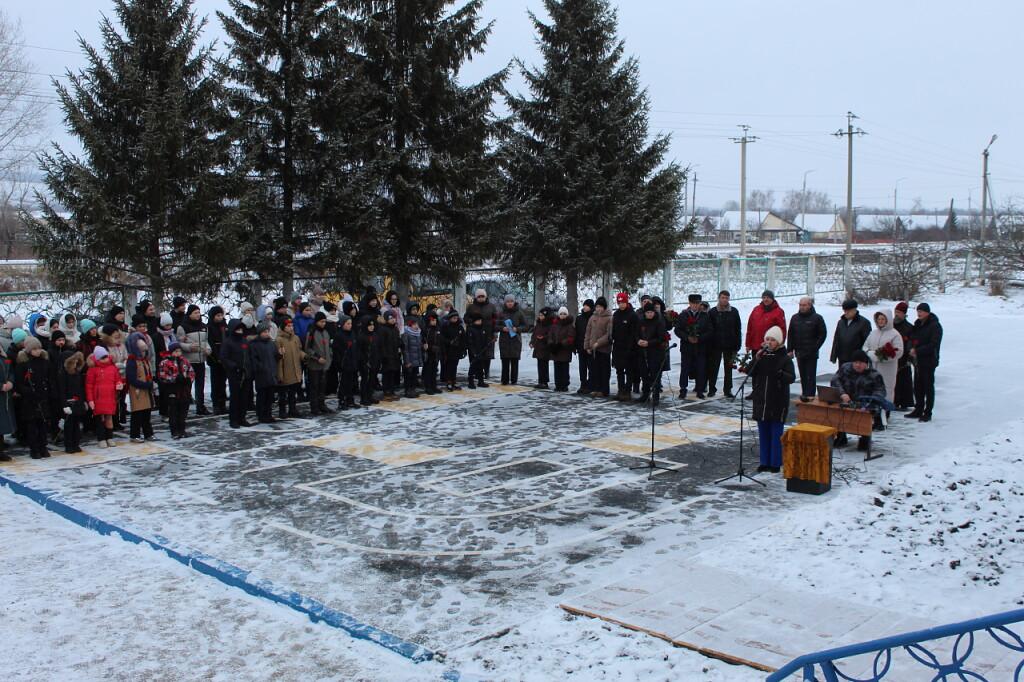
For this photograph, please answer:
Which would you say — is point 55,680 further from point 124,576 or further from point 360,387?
point 360,387

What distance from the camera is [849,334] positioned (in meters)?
14.5

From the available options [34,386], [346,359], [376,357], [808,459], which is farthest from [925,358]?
[34,386]

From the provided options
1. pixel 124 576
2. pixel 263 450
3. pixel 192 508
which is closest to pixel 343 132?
pixel 263 450

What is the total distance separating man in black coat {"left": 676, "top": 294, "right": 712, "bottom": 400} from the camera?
16.4 meters

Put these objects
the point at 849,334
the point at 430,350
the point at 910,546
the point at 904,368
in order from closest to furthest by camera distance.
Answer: the point at 910,546 → the point at 849,334 → the point at 904,368 → the point at 430,350

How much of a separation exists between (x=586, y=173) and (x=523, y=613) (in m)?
15.9

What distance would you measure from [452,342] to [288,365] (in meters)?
3.59

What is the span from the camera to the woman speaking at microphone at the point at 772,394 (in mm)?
11227

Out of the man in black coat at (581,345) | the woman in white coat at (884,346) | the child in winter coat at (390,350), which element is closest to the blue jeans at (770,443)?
the woman in white coat at (884,346)

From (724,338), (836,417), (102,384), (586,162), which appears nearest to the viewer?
(836,417)

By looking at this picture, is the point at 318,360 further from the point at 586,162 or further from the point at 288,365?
the point at 586,162

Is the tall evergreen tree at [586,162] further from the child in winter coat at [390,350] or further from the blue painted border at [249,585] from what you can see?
the blue painted border at [249,585]

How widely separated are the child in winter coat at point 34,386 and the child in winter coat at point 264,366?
2.93m

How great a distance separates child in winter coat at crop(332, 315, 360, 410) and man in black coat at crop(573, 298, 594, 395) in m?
4.09
